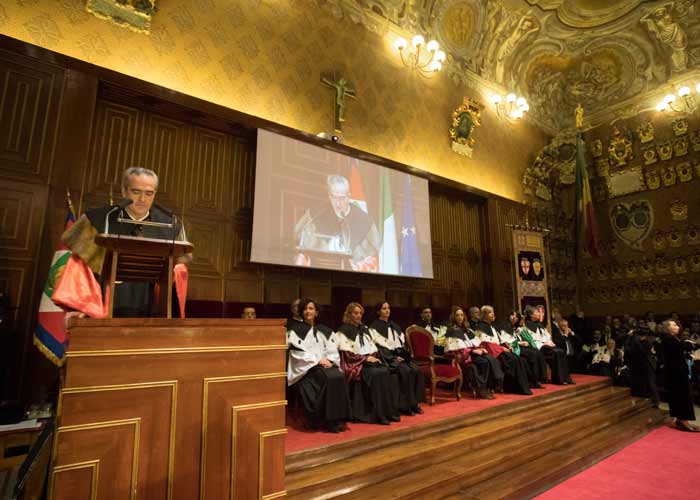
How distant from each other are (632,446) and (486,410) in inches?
71.6

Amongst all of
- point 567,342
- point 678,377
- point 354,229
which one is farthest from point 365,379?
point 567,342

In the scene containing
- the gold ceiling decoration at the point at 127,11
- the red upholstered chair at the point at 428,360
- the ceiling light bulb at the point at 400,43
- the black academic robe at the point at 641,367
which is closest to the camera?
the gold ceiling decoration at the point at 127,11

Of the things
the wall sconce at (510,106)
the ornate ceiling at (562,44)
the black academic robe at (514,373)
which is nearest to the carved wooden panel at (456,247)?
the black academic robe at (514,373)

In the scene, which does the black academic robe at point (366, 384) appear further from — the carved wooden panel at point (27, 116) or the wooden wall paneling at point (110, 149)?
the carved wooden panel at point (27, 116)

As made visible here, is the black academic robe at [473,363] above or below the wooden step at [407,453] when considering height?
above

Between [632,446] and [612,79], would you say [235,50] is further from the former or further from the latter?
[612,79]

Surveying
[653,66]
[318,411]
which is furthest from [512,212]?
[318,411]

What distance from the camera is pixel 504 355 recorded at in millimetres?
6480

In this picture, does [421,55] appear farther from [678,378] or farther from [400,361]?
[678,378]

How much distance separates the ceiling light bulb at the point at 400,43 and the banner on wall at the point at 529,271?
497 centimetres

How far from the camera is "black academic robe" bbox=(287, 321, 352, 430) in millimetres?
4211

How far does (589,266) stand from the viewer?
12.1 m

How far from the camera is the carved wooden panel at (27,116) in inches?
175

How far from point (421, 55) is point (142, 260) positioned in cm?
869
